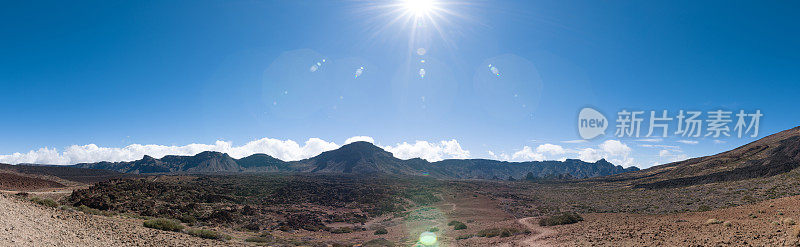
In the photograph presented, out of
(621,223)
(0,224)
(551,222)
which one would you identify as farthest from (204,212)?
(621,223)

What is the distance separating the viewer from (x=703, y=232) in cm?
1442

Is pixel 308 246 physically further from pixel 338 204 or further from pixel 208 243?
pixel 338 204

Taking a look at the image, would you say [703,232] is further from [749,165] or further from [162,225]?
[749,165]

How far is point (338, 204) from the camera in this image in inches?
1984

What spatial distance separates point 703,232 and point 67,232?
100 ft

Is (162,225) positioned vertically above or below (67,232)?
below

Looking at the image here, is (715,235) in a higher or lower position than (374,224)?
higher

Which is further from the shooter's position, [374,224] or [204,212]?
[374,224]

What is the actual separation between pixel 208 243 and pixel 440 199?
5037 centimetres

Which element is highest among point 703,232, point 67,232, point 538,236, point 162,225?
point 703,232

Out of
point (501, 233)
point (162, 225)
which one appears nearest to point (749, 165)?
point (501, 233)

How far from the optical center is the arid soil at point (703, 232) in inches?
476

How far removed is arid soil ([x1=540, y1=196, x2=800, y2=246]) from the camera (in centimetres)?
1210

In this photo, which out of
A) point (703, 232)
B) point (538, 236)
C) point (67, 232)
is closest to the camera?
point (67, 232)
